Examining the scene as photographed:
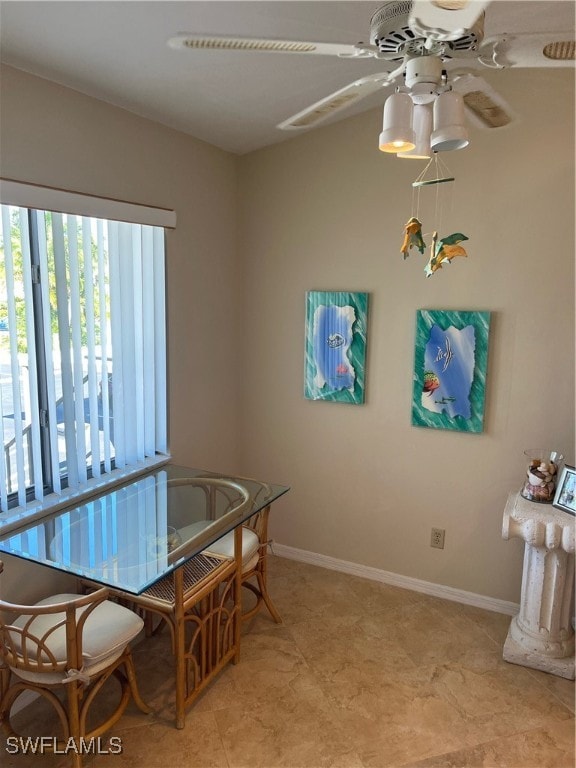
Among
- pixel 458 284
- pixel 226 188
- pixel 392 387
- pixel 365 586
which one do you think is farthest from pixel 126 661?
pixel 226 188

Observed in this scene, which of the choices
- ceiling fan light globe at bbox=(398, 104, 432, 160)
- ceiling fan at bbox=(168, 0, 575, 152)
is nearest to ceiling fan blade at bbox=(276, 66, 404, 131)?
ceiling fan at bbox=(168, 0, 575, 152)

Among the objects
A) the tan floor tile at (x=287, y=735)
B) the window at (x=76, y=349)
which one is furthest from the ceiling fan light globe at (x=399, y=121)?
the tan floor tile at (x=287, y=735)

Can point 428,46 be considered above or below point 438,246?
above

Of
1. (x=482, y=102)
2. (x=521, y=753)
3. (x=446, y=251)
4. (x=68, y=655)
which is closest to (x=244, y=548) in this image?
(x=68, y=655)

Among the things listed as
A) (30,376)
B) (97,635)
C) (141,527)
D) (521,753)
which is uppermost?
(30,376)

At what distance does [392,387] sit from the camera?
305cm

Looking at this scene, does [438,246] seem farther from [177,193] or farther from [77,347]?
[77,347]

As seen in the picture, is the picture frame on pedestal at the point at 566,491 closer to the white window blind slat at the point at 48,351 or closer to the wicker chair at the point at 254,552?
the wicker chair at the point at 254,552

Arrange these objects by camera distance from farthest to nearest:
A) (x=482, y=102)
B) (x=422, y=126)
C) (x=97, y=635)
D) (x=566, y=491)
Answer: (x=566, y=491) → (x=97, y=635) → (x=482, y=102) → (x=422, y=126)

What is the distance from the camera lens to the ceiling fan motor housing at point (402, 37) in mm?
1254

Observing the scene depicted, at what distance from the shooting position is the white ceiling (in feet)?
5.47

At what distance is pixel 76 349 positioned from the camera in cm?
237

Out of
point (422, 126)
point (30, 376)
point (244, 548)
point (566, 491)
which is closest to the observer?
point (422, 126)

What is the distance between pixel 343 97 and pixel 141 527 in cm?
173
